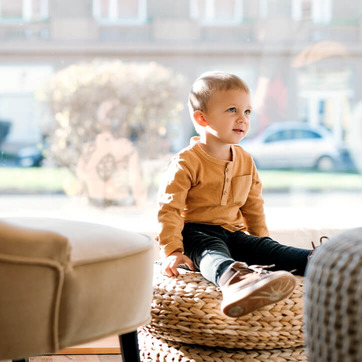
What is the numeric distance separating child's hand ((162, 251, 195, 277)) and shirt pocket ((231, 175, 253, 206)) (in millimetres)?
258

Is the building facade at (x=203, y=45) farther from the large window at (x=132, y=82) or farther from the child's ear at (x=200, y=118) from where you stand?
the child's ear at (x=200, y=118)

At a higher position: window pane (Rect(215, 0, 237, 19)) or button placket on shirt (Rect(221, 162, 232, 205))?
window pane (Rect(215, 0, 237, 19))

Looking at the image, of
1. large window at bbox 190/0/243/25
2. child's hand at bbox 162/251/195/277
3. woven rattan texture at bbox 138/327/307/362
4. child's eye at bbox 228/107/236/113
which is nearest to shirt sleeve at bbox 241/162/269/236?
child's eye at bbox 228/107/236/113

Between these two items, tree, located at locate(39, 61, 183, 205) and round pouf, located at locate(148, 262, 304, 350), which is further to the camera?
tree, located at locate(39, 61, 183, 205)

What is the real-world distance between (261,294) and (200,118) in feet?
2.22

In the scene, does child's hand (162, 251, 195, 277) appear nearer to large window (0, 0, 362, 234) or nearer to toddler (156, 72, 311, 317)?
toddler (156, 72, 311, 317)

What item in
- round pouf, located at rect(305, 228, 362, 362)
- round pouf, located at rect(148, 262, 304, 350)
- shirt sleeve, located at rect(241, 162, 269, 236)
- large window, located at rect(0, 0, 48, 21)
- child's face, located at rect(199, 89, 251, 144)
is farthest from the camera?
large window, located at rect(0, 0, 48, 21)

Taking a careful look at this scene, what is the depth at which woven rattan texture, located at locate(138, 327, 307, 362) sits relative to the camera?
5.23 feet

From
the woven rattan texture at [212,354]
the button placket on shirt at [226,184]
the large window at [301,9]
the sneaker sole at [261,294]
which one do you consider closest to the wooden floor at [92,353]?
the woven rattan texture at [212,354]

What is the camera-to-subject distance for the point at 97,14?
2.88m

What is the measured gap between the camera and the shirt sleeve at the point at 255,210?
2.02 meters

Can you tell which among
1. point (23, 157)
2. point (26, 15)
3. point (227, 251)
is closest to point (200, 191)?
point (227, 251)

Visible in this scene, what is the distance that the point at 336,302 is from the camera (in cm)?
96

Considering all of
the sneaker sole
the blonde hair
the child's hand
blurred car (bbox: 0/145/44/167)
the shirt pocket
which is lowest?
the child's hand
